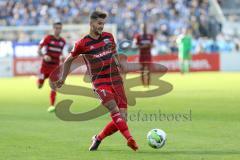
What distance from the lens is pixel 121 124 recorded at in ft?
36.7

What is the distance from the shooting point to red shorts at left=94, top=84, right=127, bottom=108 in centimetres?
1148

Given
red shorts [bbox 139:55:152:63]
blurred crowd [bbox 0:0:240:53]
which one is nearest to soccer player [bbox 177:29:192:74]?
blurred crowd [bbox 0:0:240:53]

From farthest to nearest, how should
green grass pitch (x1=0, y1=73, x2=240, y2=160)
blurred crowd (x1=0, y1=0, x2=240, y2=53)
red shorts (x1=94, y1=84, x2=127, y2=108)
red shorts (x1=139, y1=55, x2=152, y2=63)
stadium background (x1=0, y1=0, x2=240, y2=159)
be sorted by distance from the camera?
1. blurred crowd (x1=0, y1=0, x2=240, y2=53)
2. red shorts (x1=139, y1=55, x2=152, y2=63)
3. stadium background (x1=0, y1=0, x2=240, y2=159)
4. red shorts (x1=94, y1=84, x2=127, y2=108)
5. green grass pitch (x1=0, y1=73, x2=240, y2=160)

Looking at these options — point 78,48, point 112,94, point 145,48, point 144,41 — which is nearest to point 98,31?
point 78,48

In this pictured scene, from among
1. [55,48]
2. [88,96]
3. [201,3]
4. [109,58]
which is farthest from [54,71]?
[201,3]

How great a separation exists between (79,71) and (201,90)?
14.8 metres

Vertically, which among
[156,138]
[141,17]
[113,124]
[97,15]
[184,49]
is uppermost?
[97,15]

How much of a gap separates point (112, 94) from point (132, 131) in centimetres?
268

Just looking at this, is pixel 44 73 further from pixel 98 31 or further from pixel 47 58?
pixel 98 31

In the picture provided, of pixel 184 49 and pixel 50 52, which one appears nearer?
pixel 50 52

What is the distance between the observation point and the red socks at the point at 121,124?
36.4ft

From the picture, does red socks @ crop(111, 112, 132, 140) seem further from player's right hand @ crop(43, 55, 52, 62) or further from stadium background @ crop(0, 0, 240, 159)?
player's right hand @ crop(43, 55, 52, 62)

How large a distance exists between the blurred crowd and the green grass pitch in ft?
64.8

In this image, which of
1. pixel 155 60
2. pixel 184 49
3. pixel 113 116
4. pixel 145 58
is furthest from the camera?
pixel 155 60
